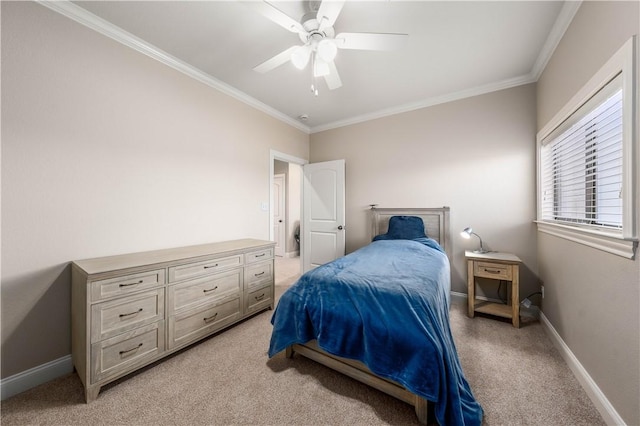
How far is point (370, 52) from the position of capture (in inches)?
86.8

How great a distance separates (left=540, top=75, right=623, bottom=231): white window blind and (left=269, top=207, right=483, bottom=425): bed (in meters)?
1.10

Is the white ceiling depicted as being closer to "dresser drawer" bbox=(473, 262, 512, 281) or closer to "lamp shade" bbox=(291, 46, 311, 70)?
"lamp shade" bbox=(291, 46, 311, 70)

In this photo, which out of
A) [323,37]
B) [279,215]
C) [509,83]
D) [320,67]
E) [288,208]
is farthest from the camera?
[279,215]

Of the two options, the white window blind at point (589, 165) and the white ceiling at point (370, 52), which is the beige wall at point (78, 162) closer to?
the white ceiling at point (370, 52)

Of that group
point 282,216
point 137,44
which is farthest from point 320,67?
point 282,216

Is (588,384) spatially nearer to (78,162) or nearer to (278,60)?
(278,60)

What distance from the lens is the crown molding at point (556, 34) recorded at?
5.44ft

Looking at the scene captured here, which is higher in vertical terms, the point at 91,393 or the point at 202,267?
the point at 202,267

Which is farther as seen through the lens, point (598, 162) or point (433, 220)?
point (433, 220)

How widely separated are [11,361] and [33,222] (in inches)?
36.0

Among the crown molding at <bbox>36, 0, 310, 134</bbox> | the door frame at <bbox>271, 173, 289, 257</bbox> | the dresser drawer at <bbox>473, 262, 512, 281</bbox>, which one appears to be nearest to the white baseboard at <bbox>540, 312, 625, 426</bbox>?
the dresser drawer at <bbox>473, 262, 512, 281</bbox>

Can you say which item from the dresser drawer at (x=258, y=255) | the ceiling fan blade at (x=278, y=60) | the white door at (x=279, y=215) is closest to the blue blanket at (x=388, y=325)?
the dresser drawer at (x=258, y=255)

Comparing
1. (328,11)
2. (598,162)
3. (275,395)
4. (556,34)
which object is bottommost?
(275,395)

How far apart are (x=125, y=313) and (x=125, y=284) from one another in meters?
0.20
